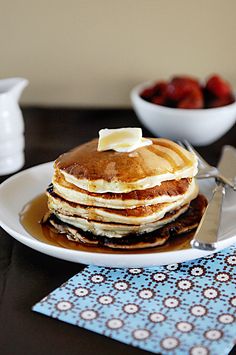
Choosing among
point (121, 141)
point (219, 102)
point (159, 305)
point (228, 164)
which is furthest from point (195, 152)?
point (159, 305)

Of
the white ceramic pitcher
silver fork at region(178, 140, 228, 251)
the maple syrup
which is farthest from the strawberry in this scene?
the maple syrup

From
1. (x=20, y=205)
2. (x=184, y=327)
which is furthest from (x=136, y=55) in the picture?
(x=184, y=327)

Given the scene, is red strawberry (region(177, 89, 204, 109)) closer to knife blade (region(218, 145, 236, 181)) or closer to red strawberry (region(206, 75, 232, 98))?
red strawberry (region(206, 75, 232, 98))

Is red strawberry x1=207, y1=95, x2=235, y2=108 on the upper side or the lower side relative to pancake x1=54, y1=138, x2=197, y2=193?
lower

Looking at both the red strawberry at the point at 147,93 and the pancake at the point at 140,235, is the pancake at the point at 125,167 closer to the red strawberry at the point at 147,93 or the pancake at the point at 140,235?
the pancake at the point at 140,235

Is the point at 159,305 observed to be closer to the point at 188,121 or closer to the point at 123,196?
the point at 123,196
